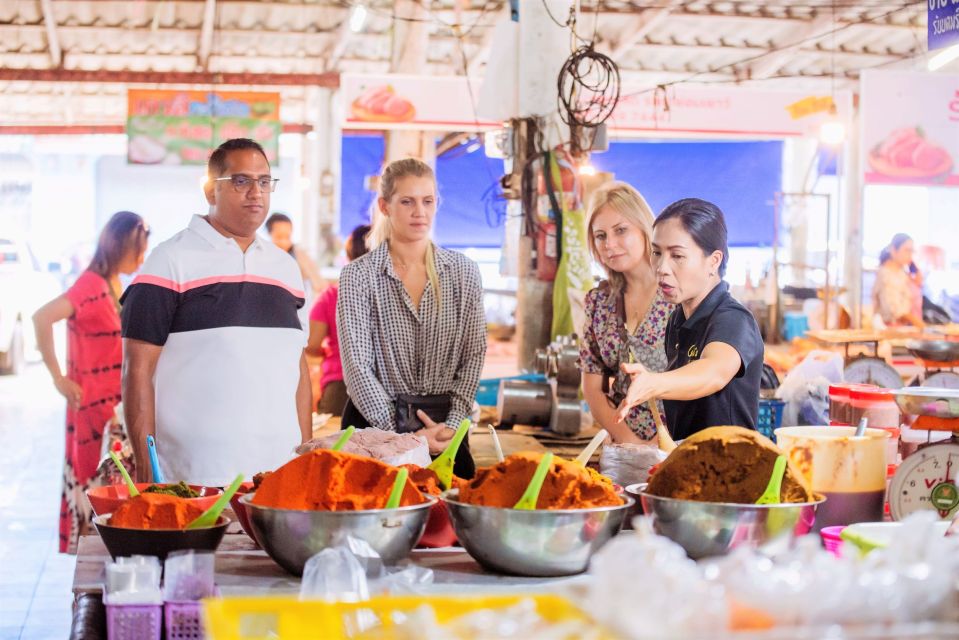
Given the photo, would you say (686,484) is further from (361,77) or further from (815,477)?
(361,77)

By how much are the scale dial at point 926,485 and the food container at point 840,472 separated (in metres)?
0.17

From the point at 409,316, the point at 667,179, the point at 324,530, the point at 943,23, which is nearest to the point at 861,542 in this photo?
the point at 324,530

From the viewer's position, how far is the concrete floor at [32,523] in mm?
5289

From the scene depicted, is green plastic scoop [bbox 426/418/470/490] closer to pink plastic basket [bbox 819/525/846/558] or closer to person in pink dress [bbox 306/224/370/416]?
pink plastic basket [bbox 819/525/846/558]

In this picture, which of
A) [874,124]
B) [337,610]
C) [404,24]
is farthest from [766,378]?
[404,24]

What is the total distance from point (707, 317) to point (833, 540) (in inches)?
34.4

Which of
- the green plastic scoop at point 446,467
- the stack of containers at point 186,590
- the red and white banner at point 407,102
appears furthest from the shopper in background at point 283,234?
the stack of containers at point 186,590

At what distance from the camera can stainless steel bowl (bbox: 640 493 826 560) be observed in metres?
1.94

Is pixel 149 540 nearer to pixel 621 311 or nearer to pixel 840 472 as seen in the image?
pixel 840 472

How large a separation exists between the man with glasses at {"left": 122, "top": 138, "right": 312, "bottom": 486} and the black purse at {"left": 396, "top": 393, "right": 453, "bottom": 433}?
43cm

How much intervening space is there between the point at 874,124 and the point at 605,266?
7.96m

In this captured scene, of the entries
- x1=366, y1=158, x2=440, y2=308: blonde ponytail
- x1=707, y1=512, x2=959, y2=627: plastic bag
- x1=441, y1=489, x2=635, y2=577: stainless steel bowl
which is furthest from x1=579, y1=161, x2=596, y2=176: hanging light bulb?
x1=707, y1=512, x2=959, y2=627: plastic bag

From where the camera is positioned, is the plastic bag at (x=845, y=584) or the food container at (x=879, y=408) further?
the food container at (x=879, y=408)

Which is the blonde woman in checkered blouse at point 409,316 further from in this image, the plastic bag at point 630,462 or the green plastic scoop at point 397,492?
the green plastic scoop at point 397,492
